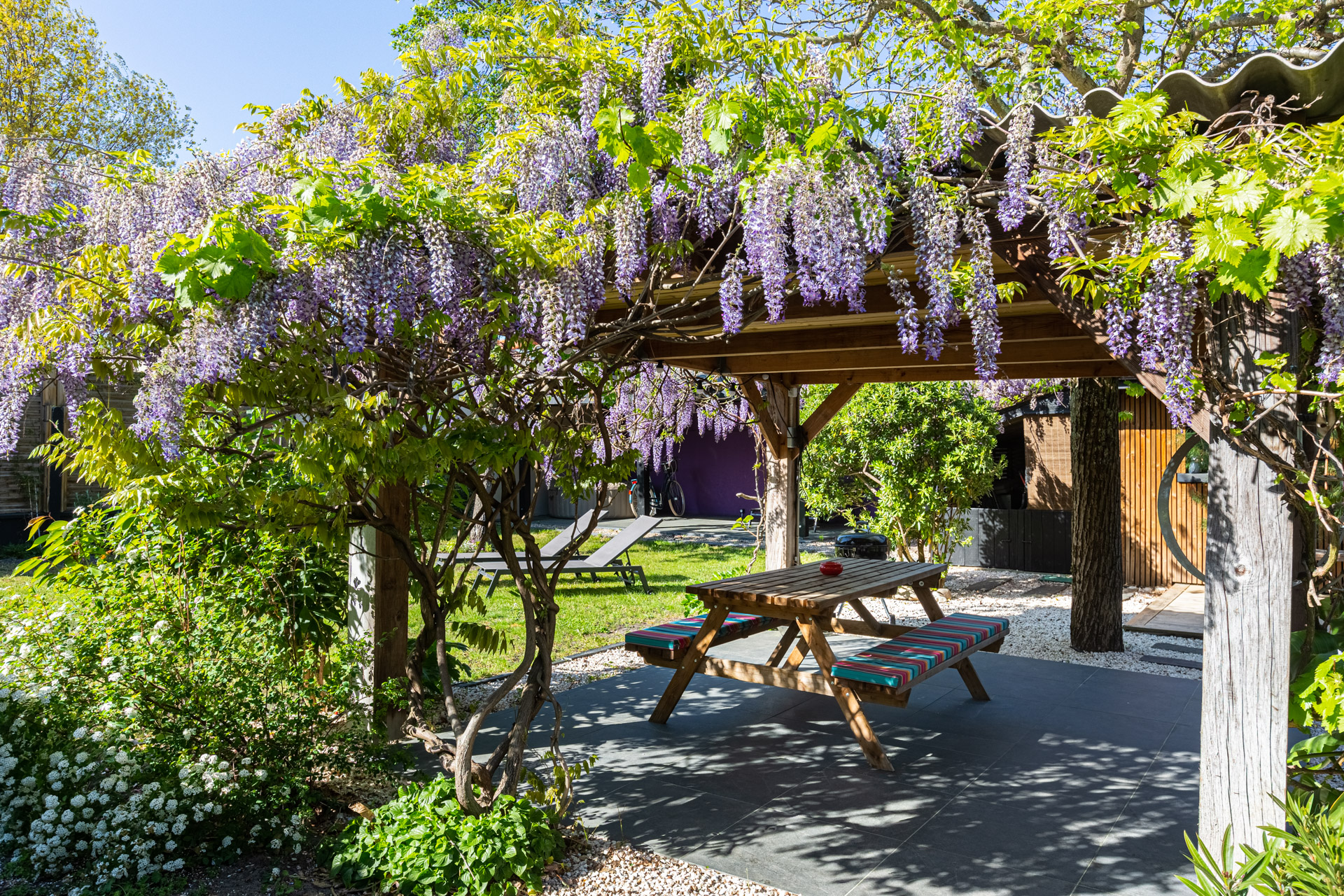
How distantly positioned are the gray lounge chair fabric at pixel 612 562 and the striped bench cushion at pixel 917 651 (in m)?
4.11

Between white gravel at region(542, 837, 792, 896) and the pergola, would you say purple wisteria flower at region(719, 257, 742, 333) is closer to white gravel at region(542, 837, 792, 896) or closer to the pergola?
the pergola

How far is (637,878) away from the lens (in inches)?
106

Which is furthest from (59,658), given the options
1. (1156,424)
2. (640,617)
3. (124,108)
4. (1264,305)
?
(124,108)

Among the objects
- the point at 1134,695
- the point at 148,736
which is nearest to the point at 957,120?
the point at 148,736

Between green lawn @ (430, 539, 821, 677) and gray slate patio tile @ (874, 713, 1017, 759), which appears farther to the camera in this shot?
green lawn @ (430, 539, 821, 677)

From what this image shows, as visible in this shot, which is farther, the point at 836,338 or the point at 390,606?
the point at 836,338

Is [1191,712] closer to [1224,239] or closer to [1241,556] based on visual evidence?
[1241,556]

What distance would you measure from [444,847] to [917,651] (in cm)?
224

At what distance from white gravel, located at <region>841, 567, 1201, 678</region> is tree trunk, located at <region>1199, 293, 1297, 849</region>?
338 cm

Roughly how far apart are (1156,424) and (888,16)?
187 inches

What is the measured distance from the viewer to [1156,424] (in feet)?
27.8

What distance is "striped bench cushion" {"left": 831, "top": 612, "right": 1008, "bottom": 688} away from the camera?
11.6ft

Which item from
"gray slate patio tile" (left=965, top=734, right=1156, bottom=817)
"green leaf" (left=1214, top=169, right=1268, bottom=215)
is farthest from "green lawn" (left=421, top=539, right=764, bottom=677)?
"green leaf" (left=1214, top=169, right=1268, bottom=215)

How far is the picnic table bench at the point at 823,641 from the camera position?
3.61 metres
